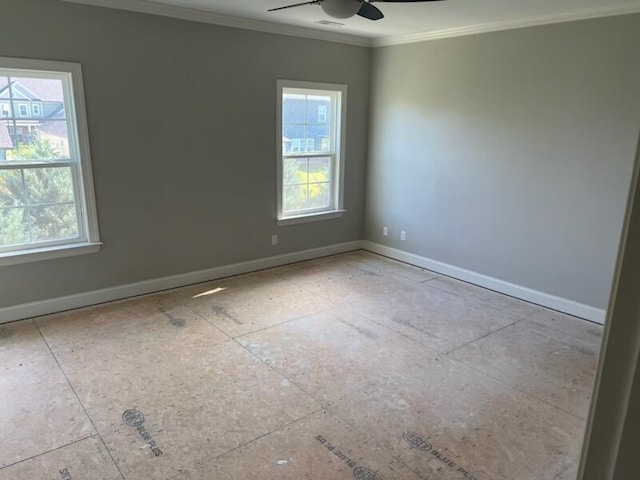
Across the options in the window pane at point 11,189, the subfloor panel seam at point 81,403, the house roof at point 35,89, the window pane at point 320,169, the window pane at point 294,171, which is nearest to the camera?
the subfloor panel seam at point 81,403

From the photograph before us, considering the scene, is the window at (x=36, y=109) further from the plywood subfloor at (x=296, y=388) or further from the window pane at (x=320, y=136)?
the window pane at (x=320, y=136)

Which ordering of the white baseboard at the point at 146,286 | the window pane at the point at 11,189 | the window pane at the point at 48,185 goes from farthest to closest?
1. the white baseboard at the point at 146,286
2. the window pane at the point at 48,185
3. the window pane at the point at 11,189

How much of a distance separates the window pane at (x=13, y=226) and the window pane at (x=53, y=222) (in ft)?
0.19

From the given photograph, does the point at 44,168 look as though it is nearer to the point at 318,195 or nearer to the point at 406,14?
the point at 318,195

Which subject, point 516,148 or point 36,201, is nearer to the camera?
point 36,201

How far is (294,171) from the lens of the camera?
18.0ft

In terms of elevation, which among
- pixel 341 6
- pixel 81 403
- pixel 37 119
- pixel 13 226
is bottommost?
pixel 81 403

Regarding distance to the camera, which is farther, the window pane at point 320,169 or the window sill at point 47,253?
the window pane at point 320,169

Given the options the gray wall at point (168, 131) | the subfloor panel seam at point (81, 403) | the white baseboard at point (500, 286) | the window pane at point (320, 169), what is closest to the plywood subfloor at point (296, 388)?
the subfloor panel seam at point (81, 403)

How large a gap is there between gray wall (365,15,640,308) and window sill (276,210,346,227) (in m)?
0.68

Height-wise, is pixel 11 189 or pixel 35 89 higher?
pixel 35 89

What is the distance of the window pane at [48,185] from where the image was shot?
12.6 feet

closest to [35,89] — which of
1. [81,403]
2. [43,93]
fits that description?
[43,93]

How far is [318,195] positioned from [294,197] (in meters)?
0.37
